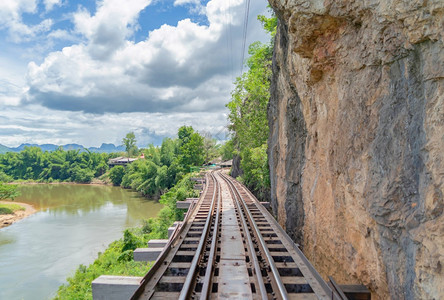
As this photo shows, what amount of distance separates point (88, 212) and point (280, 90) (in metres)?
38.6

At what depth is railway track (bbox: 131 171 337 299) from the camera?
4.99m

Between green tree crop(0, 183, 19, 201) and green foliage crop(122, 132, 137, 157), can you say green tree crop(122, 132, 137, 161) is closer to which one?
green foliage crop(122, 132, 137, 157)

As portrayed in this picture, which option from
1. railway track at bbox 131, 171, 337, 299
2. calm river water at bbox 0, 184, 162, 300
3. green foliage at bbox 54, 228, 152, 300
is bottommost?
calm river water at bbox 0, 184, 162, 300

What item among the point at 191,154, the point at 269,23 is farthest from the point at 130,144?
the point at 269,23

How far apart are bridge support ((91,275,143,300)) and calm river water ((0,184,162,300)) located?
1411cm

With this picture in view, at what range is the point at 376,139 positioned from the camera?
4754 millimetres

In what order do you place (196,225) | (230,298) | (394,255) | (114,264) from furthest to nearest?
(114,264), (196,225), (230,298), (394,255)

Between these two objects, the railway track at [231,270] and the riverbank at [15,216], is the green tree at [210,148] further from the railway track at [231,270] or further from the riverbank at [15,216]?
the railway track at [231,270]

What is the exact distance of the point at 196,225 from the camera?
32.6 feet

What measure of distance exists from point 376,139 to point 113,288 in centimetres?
592

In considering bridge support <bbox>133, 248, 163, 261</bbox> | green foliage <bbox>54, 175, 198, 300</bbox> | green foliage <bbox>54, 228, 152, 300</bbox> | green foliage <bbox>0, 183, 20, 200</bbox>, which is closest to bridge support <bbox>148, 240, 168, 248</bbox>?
bridge support <bbox>133, 248, 163, 261</bbox>

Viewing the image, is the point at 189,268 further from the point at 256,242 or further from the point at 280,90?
the point at 280,90

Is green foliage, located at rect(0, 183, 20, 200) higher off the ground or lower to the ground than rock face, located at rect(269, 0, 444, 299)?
lower

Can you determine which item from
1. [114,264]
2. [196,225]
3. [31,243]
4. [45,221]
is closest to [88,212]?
[45,221]
